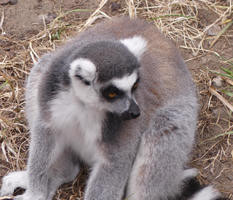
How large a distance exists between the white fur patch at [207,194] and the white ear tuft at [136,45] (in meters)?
1.53

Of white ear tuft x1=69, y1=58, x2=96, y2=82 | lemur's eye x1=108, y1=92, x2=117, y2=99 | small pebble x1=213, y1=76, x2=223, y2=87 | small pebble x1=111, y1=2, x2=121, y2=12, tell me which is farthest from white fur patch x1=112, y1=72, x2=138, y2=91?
small pebble x1=111, y1=2, x2=121, y2=12

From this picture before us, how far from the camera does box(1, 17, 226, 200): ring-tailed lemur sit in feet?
13.9

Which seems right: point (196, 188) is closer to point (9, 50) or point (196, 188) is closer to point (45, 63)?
point (45, 63)

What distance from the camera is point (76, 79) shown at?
4258 mm

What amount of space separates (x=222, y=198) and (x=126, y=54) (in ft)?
6.07

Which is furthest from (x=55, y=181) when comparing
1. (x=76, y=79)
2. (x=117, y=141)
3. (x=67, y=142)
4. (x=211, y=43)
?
(x=211, y=43)

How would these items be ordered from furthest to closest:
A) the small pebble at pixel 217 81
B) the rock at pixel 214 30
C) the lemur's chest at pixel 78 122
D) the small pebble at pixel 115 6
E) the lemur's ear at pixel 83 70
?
the small pebble at pixel 115 6 → the rock at pixel 214 30 → the small pebble at pixel 217 81 → the lemur's chest at pixel 78 122 → the lemur's ear at pixel 83 70

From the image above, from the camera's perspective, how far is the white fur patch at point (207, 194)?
4.69 meters

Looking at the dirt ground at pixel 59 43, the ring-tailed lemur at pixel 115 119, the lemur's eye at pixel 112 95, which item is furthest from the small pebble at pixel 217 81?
the lemur's eye at pixel 112 95

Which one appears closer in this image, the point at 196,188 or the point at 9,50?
the point at 196,188

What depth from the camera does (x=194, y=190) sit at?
15.9ft

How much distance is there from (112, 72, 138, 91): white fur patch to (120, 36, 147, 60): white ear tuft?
1.47 ft

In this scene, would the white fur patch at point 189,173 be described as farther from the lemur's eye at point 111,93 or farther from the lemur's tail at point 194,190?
the lemur's eye at point 111,93

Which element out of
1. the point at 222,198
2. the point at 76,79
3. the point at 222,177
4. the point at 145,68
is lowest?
the point at 222,177
